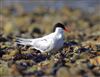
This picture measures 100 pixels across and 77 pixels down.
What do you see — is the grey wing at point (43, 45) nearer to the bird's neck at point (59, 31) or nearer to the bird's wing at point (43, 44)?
the bird's wing at point (43, 44)

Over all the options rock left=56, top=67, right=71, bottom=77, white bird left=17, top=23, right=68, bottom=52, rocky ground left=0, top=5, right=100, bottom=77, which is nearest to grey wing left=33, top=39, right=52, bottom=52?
white bird left=17, top=23, right=68, bottom=52

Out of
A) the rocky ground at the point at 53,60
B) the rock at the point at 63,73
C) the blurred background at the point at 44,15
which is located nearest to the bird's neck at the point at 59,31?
the rocky ground at the point at 53,60

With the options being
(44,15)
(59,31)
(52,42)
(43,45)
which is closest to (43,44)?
(43,45)

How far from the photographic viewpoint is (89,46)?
13148 millimetres

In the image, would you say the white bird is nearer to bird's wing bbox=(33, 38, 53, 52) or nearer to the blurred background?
bird's wing bbox=(33, 38, 53, 52)

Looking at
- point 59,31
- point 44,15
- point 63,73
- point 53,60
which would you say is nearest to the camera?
point 63,73

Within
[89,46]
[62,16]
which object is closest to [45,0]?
[62,16]

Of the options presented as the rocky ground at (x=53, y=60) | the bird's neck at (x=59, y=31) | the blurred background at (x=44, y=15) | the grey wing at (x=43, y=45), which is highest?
the blurred background at (x=44, y=15)

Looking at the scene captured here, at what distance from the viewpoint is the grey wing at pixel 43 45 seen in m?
11.6

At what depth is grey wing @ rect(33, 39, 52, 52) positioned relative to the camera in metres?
11.6

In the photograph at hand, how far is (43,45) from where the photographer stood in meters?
11.7

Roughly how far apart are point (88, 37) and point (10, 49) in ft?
15.2

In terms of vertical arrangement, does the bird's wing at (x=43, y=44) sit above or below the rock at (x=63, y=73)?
above

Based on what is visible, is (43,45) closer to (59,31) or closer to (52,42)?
(52,42)
